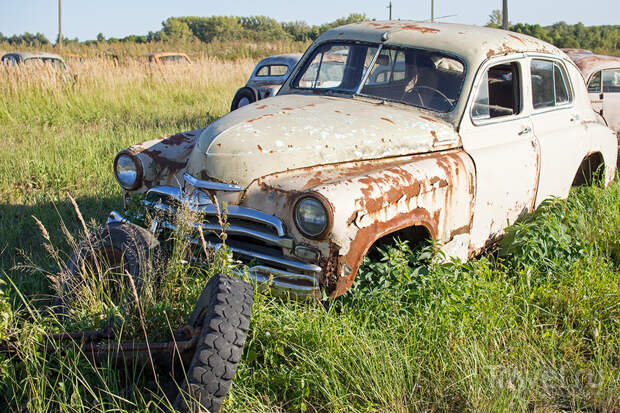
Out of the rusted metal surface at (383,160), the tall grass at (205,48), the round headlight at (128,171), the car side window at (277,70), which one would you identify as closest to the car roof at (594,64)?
the rusted metal surface at (383,160)

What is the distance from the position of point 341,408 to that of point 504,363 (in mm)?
858

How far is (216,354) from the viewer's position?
7.39 feet

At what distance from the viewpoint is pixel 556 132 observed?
177 inches

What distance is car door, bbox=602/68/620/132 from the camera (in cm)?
852

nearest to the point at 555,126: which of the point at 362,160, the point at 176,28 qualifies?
the point at 362,160

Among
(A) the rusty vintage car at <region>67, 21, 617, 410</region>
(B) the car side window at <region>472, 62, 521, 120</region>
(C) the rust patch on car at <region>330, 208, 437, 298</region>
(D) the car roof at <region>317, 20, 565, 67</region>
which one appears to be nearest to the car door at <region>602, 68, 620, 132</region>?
(A) the rusty vintage car at <region>67, 21, 617, 410</region>

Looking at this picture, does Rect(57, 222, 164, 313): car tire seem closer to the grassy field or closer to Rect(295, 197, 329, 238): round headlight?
the grassy field

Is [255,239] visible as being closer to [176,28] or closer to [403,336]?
[403,336]

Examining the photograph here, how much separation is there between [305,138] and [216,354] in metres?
1.48

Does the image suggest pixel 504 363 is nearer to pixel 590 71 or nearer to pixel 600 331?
pixel 600 331

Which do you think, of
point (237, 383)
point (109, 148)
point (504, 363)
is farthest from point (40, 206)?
point (504, 363)

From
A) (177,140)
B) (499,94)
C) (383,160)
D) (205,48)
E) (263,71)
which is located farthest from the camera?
(205,48)

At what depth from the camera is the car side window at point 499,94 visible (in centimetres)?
398

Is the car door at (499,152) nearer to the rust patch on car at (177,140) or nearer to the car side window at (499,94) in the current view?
the car side window at (499,94)
